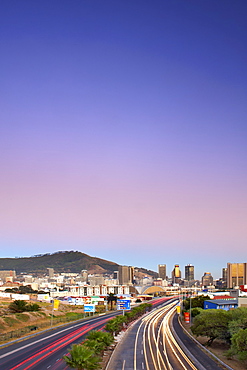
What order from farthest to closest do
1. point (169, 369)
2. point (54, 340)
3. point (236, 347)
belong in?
point (54, 340)
point (236, 347)
point (169, 369)

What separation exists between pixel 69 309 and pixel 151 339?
92144 millimetres

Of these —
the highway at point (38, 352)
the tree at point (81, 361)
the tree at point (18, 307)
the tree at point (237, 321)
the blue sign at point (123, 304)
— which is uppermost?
the tree at point (81, 361)

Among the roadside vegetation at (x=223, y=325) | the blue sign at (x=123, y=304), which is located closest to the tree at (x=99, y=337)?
the roadside vegetation at (x=223, y=325)

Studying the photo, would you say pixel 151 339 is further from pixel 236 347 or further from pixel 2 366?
pixel 2 366

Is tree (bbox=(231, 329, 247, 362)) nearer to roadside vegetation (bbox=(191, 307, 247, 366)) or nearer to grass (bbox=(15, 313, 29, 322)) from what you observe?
roadside vegetation (bbox=(191, 307, 247, 366))

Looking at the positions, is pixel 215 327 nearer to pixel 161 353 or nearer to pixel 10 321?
pixel 161 353

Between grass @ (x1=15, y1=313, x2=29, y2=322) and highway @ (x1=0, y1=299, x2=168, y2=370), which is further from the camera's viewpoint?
grass @ (x1=15, y1=313, x2=29, y2=322)

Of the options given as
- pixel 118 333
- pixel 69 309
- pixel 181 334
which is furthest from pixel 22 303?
pixel 181 334

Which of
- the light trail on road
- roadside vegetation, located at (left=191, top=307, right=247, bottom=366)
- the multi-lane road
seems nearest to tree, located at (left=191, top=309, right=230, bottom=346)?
roadside vegetation, located at (left=191, top=307, right=247, bottom=366)

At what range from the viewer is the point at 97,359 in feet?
116

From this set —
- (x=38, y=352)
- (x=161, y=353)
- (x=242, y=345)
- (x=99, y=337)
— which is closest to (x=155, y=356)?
(x=161, y=353)

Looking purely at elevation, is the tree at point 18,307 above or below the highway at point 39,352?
below

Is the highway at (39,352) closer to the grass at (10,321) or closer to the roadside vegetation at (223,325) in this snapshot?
the grass at (10,321)

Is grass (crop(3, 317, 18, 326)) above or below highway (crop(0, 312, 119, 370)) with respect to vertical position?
below
